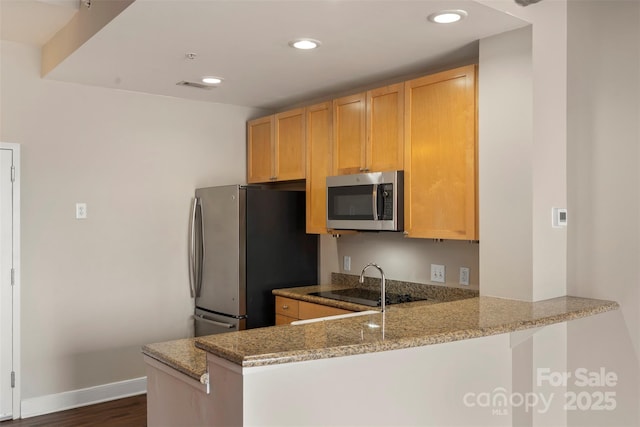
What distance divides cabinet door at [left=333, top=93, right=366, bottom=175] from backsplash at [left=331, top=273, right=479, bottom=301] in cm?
87

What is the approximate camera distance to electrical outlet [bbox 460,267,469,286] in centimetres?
348

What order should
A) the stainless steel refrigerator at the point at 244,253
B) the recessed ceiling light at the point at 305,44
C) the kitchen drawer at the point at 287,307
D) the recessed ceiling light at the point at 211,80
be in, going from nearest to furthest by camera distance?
the recessed ceiling light at the point at 305,44 → the recessed ceiling light at the point at 211,80 → the kitchen drawer at the point at 287,307 → the stainless steel refrigerator at the point at 244,253

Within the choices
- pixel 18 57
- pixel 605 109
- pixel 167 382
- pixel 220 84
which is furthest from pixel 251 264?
pixel 605 109

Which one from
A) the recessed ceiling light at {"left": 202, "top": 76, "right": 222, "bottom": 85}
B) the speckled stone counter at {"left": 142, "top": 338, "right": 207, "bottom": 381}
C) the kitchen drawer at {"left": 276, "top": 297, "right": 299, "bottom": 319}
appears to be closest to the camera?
the speckled stone counter at {"left": 142, "top": 338, "right": 207, "bottom": 381}

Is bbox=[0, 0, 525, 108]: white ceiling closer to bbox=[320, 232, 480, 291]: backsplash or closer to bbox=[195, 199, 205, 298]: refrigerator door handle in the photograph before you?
bbox=[195, 199, 205, 298]: refrigerator door handle

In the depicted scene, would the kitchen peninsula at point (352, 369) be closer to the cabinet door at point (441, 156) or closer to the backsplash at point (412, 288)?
the cabinet door at point (441, 156)

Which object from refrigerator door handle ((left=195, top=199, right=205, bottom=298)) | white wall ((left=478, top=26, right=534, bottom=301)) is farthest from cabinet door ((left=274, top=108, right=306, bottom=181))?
white wall ((left=478, top=26, right=534, bottom=301))

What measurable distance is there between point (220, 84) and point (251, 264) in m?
1.33

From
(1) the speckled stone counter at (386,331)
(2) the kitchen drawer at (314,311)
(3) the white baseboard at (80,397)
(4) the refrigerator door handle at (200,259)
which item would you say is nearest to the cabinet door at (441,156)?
(1) the speckled stone counter at (386,331)

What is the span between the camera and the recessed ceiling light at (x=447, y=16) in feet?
8.38

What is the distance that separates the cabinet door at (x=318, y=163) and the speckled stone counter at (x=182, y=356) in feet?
6.06

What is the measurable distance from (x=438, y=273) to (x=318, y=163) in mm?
1188

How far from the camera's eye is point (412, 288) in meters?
3.84

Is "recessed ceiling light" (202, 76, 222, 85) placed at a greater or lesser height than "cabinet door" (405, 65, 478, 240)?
greater
